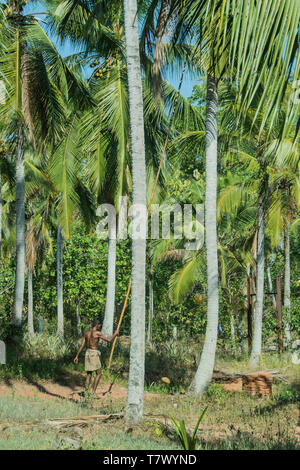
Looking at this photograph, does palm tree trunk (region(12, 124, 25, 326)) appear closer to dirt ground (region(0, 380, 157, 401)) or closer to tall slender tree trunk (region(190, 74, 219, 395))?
dirt ground (region(0, 380, 157, 401))

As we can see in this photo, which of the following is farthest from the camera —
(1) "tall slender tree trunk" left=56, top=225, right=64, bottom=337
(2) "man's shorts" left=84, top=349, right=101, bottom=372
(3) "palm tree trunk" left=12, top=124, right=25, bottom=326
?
(1) "tall slender tree trunk" left=56, top=225, right=64, bottom=337

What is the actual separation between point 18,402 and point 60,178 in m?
7.13

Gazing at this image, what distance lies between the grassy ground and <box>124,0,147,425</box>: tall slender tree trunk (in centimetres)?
66

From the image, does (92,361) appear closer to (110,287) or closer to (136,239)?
(136,239)

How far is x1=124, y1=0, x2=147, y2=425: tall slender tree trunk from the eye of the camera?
9.52 meters

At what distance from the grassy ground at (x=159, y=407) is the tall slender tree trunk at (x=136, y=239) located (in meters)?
0.66

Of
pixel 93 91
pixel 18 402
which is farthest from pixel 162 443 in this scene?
pixel 93 91

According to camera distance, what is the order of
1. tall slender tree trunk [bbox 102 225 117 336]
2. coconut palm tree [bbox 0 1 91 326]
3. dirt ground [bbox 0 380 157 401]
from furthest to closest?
tall slender tree trunk [bbox 102 225 117 336] < coconut palm tree [bbox 0 1 91 326] < dirt ground [bbox 0 380 157 401]

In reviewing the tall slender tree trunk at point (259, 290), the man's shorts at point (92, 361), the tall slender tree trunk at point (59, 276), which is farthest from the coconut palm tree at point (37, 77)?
the tall slender tree trunk at point (59, 276)

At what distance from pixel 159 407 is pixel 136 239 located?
13.1ft

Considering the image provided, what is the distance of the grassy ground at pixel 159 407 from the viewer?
7582 mm
